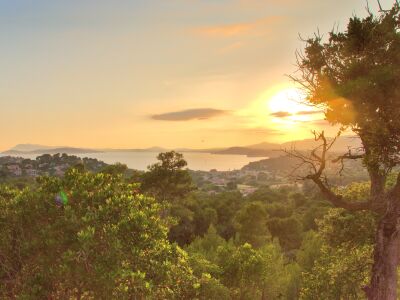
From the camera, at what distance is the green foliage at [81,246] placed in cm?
1269

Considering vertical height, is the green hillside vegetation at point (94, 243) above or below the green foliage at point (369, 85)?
below

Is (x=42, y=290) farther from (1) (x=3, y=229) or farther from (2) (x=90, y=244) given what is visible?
(1) (x=3, y=229)

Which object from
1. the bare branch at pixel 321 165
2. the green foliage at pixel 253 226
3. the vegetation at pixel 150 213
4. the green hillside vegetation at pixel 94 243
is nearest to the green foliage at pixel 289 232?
the green foliage at pixel 253 226

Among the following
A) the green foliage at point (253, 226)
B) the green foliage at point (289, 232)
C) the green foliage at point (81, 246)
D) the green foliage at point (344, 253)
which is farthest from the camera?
the green foliage at point (289, 232)

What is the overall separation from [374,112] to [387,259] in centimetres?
599

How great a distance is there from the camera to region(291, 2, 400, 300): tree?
14.4 meters

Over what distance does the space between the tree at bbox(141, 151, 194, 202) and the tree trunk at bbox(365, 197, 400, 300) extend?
31.1 m

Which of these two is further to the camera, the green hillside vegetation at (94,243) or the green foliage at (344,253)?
the green foliage at (344,253)

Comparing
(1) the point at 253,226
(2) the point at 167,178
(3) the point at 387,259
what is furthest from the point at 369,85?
(1) the point at 253,226

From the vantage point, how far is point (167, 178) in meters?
45.2

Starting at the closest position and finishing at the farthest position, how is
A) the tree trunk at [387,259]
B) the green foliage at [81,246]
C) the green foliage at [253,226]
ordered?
the green foliage at [81,246], the tree trunk at [387,259], the green foliage at [253,226]

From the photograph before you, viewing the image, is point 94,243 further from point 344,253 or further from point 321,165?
point 344,253

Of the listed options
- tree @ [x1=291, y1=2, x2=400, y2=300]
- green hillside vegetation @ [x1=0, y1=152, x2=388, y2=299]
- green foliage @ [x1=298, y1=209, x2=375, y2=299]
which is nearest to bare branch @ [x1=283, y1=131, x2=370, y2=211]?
tree @ [x1=291, y1=2, x2=400, y2=300]

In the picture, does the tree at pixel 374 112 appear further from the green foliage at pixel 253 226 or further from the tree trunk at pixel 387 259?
the green foliage at pixel 253 226
